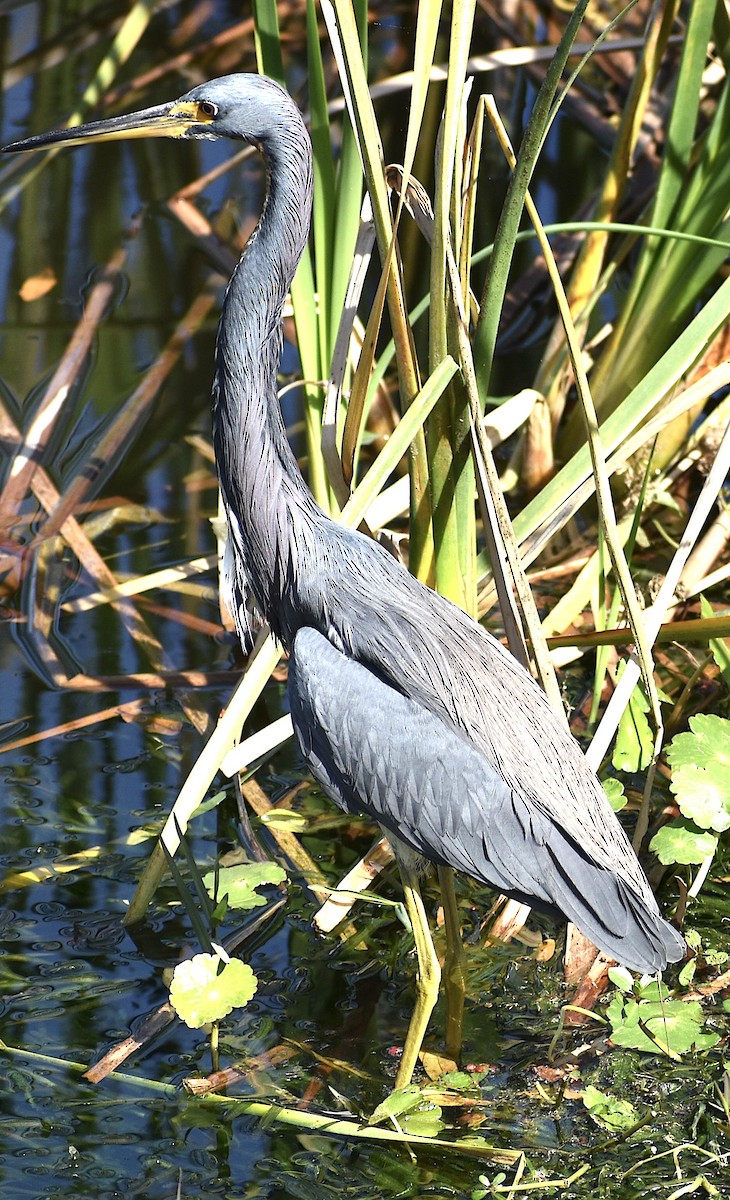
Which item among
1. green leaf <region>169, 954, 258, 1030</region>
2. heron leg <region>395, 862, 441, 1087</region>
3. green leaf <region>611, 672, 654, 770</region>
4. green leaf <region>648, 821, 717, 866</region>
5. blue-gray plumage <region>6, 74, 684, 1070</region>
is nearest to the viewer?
green leaf <region>169, 954, 258, 1030</region>

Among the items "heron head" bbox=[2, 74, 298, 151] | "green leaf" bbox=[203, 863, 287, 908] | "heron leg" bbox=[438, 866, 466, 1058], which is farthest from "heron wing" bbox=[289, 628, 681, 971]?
"heron head" bbox=[2, 74, 298, 151]

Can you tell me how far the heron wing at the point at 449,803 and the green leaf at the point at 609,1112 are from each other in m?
0.35

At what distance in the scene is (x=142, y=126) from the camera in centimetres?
297

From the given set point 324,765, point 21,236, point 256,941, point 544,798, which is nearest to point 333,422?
point 324,765

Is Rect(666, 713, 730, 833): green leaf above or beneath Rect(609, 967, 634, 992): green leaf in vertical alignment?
above

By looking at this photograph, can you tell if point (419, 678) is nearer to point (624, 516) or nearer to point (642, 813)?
point (642, 813)

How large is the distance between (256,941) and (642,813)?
3.44ft

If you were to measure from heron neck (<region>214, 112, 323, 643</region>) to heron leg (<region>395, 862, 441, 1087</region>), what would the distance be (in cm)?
71

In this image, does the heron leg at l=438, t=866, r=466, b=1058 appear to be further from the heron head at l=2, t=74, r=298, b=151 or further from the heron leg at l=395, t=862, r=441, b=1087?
the heron head at l=2, t=74, r=298, b=151

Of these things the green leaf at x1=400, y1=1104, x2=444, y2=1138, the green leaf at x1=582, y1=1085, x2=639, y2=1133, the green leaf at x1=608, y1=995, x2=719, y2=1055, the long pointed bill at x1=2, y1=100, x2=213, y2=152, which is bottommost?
the green leaf at x1=582, y1=1085, x2=639, y2=1133

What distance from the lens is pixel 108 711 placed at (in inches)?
162

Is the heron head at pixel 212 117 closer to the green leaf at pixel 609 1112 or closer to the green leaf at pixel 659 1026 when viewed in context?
the green leaf at pixel 659 1026

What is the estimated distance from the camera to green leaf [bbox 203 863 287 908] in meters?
3.28

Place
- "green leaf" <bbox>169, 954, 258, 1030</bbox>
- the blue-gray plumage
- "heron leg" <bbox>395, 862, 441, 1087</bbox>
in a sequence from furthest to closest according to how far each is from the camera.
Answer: "heron leg" <bbox>395, 862, 441, 1087</bbox>
the blue-gray plumage
"green leaf" <bbox>169, 954, 258, 1030</bbox>
